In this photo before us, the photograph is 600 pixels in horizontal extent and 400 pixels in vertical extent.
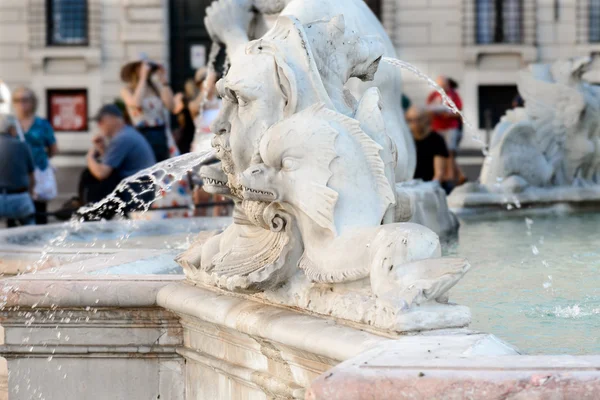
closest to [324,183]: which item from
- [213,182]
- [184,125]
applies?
[213,182]

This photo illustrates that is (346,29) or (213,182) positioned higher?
(346,29)

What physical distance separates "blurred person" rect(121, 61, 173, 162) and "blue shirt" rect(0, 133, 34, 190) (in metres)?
1.52

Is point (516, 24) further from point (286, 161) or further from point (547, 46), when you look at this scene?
point (286, 161)

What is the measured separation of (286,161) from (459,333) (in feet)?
1.84

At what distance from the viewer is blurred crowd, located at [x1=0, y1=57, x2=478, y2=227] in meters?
8.29

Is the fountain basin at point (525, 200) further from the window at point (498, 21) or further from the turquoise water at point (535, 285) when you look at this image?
the window at point (498, 21)

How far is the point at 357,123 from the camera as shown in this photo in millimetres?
2844

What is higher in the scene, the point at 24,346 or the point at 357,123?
the point at 357,123

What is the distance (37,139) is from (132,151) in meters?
1.76

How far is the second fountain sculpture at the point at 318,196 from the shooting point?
8.30 ft

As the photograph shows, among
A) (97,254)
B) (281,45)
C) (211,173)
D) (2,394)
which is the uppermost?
(281,45)

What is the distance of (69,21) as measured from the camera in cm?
2588

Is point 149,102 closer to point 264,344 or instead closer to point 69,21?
point 264,344

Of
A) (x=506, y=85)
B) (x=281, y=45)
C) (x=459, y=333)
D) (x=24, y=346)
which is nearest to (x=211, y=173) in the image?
(x=281, y=45)
